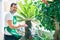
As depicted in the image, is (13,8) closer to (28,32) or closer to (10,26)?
(10,26)

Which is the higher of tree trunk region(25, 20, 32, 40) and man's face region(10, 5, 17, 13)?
man's face region(10, 5, 17, 13)

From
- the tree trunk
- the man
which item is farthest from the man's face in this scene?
the tree trunk

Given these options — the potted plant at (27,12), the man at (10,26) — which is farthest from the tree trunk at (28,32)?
the man at (10,26)

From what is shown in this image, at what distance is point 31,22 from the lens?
1890 mm

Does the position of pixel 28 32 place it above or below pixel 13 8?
below

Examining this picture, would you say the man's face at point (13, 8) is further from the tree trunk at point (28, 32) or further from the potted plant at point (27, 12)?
the tree trunk at point (28, 32)

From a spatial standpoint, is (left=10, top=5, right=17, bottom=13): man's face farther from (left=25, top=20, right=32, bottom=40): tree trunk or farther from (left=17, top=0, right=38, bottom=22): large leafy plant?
(left=25, top=20, right=32, bottom=40): tree trunk

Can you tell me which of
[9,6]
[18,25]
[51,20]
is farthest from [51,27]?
[9,6]

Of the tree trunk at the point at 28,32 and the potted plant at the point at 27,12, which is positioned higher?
the potted plant at the point at 27,12

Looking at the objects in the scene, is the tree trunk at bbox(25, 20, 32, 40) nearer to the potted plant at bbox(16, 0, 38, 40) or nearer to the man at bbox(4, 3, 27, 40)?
the potted plant at bbox(16, 0, 38, 40)

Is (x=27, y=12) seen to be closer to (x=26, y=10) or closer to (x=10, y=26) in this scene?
(x=26, y=10)

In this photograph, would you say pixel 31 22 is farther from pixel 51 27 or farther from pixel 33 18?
pixel 51 27

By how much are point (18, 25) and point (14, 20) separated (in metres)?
0.07

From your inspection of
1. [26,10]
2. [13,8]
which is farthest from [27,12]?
[13,8]
